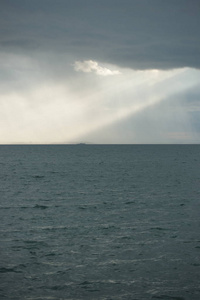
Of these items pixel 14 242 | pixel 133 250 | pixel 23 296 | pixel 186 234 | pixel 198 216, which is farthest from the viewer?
pixel 198 216

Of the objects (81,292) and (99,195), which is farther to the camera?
(99,195)

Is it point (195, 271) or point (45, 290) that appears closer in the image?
point (45, 290)

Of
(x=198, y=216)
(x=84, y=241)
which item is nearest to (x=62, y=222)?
(x=84, y=241)

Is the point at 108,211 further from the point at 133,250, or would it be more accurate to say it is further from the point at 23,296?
the point at 23,296

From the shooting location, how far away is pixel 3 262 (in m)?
20.7

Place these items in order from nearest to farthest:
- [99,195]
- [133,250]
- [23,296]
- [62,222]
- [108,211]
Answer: [23,296], [133,250], [62,222], [108,211], [99,195]

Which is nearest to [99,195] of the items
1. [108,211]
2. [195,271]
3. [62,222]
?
[108,211]

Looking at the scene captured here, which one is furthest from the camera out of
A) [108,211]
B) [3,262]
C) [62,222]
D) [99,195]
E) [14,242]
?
[99,195]

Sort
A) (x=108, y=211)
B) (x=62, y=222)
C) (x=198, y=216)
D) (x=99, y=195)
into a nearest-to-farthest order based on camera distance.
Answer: (x=62, y=222) < (x=198, y=216) < (x=108, y=211) < (x=99, y=195)

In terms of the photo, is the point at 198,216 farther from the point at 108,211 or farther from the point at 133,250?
the point at 133,250

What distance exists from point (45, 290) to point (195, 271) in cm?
Answer: 860

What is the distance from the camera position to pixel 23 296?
634 inches

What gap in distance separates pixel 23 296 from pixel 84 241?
9.02 metres

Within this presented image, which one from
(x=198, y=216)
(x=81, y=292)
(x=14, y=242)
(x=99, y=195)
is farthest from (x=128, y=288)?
(x=99, y=195)
